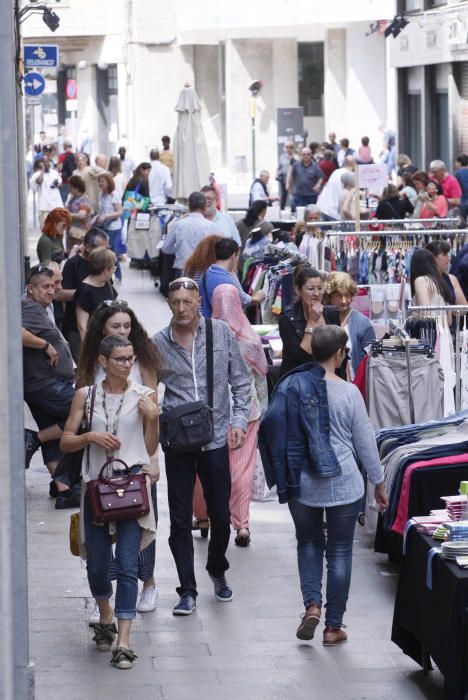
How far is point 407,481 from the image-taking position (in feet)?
27.2

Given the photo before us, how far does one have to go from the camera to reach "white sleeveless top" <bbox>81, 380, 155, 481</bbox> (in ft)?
24.3

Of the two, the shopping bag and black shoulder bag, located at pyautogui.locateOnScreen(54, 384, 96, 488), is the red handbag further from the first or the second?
the shopping bag

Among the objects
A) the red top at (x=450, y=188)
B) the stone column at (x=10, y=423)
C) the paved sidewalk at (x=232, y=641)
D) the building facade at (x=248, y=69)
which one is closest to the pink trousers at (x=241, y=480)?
the paved sidewalk at (x=232, y=641)

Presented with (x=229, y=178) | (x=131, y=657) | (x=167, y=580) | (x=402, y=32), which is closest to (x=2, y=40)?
(x=131, y=657)

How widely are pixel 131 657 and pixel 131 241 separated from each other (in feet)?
53.9

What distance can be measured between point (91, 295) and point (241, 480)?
8.63ft

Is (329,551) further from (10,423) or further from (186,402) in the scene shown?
(10,423)

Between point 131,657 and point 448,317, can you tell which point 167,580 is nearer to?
point 131,657

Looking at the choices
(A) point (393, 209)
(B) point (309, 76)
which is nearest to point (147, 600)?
(A) point (393, 209)

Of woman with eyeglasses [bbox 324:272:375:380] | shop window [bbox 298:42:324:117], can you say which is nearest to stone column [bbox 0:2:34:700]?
woman with eyeglasses [bbox 324:272:375:380]

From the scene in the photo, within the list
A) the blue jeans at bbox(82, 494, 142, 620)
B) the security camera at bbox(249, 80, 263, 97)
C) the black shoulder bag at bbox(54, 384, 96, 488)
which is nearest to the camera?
the blue jeans at bbox(82, 494, 142, 620)

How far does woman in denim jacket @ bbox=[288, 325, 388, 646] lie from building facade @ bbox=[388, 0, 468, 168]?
936 inches

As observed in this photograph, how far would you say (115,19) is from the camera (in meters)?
55.9

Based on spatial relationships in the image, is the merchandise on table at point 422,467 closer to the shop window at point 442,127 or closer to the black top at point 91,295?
the black top at point 91,295
